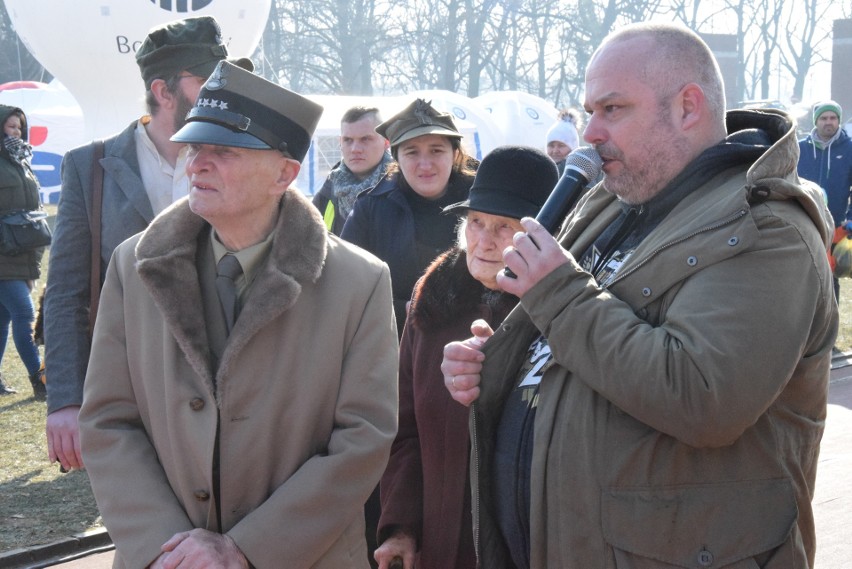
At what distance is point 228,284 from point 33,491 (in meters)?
3.87

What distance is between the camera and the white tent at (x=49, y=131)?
20766 millimetres

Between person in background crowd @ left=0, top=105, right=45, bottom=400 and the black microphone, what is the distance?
647cm

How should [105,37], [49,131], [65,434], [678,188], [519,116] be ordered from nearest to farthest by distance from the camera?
1. [678,188]
2. [65,434]
3. [105,37]
4. [49,131]
5. [519,116]

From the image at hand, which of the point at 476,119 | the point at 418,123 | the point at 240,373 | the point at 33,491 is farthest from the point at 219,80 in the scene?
the point at 476,119

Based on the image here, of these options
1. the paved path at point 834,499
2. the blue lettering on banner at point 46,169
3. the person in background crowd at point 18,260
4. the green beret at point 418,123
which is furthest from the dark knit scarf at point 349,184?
the blue lettering on banner at point 46,169

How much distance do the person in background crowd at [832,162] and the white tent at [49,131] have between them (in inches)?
559

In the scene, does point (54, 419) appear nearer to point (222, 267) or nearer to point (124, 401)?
point (124, 401)

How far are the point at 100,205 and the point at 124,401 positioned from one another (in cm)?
110

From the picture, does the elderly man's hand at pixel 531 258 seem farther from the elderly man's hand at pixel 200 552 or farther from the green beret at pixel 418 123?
the green beret at pixel 418 123

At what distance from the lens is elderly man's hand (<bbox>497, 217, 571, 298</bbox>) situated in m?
2.29

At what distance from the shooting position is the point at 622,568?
2.21m

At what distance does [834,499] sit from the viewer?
5.94m

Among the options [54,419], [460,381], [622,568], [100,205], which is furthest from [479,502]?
[100,205]

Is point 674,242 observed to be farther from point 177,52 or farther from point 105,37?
point 105,37
